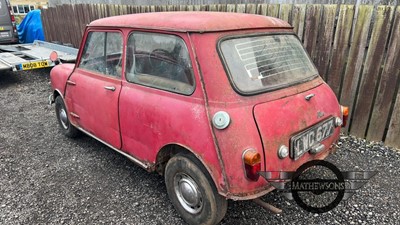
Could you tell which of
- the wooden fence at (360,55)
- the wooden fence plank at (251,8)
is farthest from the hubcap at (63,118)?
the wooden fence at (360,55)

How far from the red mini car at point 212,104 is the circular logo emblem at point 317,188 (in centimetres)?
10

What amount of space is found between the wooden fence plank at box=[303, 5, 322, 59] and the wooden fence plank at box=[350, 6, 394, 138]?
0.75m

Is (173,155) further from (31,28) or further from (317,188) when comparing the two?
(31,28)

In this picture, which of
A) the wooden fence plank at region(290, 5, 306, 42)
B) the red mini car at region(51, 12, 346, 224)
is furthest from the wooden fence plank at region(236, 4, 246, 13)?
the red mini car at region(51, 12, 346, 224)

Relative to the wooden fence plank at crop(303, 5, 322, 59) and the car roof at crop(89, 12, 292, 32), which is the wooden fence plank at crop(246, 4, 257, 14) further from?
the car roof at crop(89, 12, 292, 32)

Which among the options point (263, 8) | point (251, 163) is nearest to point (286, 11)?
point (263, 8)

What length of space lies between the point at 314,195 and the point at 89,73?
3.01m

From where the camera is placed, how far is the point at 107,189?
3279mm

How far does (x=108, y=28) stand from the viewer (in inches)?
129

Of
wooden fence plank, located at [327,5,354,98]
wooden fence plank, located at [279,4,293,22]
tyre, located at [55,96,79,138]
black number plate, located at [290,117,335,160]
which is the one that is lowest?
tyre, located at [55,96,79,138]

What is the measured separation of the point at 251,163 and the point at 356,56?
113 inches

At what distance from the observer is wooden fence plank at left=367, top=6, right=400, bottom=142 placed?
3.68 meters

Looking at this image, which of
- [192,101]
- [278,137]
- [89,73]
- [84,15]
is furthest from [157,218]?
[84,15]

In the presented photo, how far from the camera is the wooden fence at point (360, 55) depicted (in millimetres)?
3756
